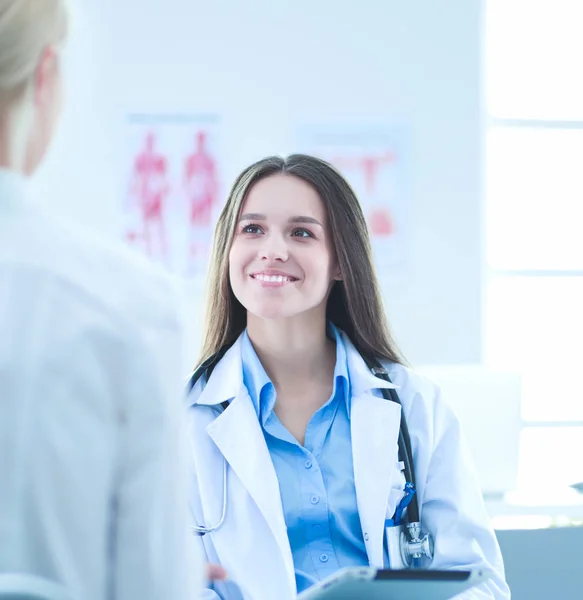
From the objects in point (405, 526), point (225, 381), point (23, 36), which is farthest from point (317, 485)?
point (23, 36)

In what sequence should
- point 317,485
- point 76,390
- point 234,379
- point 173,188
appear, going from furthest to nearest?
point 173,188 < point 234,379 < point 317,485 < point 76,390

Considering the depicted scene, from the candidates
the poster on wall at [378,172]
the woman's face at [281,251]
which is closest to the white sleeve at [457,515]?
the woman's face at [281,251]

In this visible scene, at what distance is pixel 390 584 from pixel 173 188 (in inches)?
117

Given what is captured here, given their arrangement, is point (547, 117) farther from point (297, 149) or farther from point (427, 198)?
point (297, 149)

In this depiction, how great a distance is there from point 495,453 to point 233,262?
77cm

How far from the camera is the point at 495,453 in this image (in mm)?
1908

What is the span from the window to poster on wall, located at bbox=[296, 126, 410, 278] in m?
0.46

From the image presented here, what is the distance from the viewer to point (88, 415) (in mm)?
648

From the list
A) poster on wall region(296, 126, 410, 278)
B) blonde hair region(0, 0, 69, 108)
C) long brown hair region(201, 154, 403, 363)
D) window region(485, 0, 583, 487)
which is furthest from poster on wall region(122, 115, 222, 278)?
blonde hair region(0, 0, 69, 108)

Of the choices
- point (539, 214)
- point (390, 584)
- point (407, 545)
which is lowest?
point (407, 545)

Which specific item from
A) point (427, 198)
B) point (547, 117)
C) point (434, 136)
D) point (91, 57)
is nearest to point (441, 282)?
point (427, 198)

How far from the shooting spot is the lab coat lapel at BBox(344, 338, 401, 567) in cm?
154

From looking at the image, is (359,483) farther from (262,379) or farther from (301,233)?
(301,233)

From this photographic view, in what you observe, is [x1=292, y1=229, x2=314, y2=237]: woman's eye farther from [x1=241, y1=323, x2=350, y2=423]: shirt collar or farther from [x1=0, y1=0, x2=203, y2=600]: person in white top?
[x1=0, y1=0, x2=203, y2=600]: person in white top
